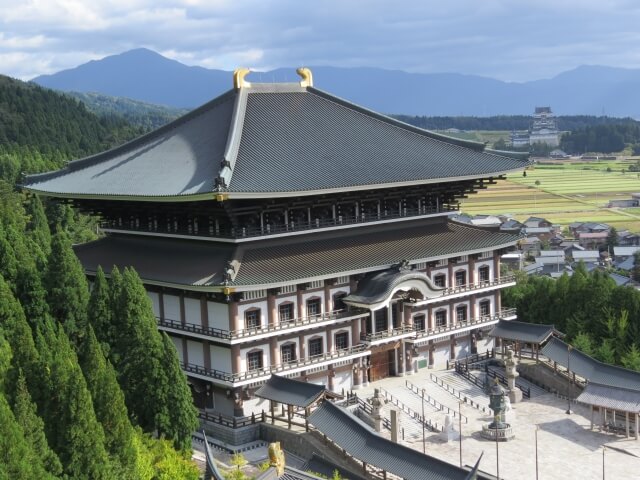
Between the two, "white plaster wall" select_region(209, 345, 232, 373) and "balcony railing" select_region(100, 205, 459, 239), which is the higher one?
"balcony railing" select_region(100, 205, 459, 239)

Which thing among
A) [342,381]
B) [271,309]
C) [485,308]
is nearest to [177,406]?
[271,309]

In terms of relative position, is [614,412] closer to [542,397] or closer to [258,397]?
[542,397]

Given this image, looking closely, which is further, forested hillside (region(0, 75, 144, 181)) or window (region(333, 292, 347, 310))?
forested hillside (region(0, 75, 144, 181))

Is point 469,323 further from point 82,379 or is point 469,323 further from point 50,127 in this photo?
point 50,127

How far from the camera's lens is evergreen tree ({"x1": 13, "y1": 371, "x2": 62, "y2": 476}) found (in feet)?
66.5

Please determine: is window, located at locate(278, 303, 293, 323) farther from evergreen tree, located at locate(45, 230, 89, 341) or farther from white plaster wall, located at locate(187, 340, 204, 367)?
evergreen tree, located at locate(45, 230, 89, 341)

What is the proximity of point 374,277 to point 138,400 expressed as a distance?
12770 mm

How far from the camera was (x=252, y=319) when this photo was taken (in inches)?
1341

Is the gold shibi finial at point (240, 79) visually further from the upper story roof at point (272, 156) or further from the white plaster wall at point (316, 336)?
the white plaster wall at point (316, 336)

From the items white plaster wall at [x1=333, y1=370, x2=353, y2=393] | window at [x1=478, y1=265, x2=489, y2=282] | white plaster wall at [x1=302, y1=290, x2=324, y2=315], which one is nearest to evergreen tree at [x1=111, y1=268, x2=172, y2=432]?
white plaster wall at [x1=302, y1=290, x2=324, y2=315]

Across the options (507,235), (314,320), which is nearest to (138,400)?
(314,320)

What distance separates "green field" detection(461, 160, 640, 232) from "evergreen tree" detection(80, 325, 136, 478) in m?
100

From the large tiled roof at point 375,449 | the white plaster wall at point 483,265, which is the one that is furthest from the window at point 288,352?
the white plaster wall at point 483,265

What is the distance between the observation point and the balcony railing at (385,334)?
36781 mm
